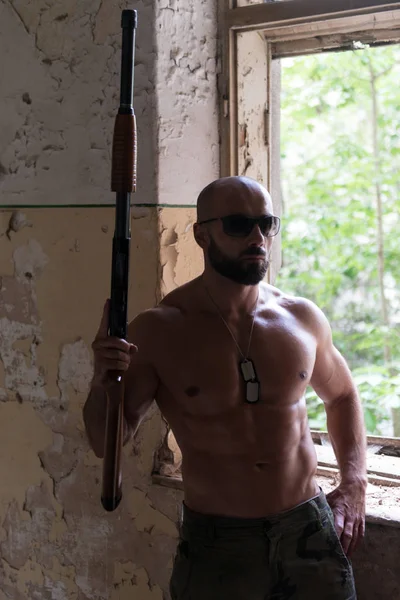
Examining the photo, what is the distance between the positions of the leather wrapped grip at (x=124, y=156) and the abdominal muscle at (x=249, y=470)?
20.9 inches

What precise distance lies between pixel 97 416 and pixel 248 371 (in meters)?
0.33

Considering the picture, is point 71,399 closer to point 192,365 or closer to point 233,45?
point 192,365

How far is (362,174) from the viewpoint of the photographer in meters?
4.18

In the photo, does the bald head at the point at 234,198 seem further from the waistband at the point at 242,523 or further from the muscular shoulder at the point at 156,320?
the waistband at the point at 242,523

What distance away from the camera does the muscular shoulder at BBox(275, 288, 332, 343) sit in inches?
64.4

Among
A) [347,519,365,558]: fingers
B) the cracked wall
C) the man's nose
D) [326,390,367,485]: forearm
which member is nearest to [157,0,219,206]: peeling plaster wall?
the cracked wall

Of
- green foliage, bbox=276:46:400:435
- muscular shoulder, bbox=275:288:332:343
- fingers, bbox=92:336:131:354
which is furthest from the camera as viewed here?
green foliage, bbox=276:46:400:435

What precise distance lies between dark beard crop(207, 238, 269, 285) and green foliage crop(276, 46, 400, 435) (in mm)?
2420

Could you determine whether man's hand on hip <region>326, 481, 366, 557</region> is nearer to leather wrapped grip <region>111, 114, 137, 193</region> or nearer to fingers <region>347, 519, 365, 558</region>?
fingers <region>347, 519, 365, 558</region>

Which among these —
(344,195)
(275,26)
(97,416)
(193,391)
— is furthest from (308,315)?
(344,195)

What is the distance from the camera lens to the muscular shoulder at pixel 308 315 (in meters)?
1.63

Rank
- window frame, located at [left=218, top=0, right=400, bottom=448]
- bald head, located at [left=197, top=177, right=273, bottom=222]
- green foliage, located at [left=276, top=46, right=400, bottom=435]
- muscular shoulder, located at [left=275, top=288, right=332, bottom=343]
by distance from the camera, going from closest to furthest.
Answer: bald head, located at [left=197, top=177, right=273, bottom=222]
muscular shoulder, located at [left=275, top=288, right=332, bottom=343]
window frame, located at [left=218, top=0, right=400, bottom=448]
green foliage, located at [left=276, top=46, right=400, bottom=435]

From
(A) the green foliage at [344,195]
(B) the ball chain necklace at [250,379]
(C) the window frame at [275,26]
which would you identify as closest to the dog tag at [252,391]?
(B) the ball chain necklace at [250,379]

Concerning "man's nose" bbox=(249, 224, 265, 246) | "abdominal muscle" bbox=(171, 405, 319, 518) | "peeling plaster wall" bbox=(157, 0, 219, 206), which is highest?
"peeling plaster wall" bbox=(157, 0, 219, 206)
